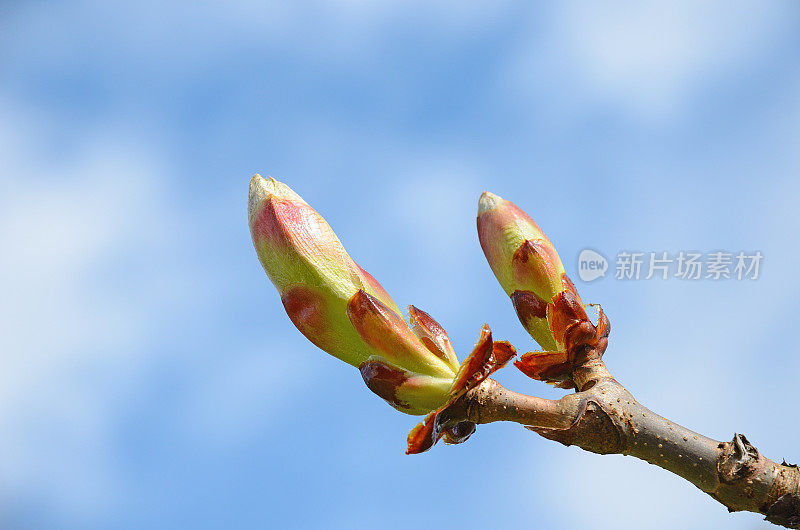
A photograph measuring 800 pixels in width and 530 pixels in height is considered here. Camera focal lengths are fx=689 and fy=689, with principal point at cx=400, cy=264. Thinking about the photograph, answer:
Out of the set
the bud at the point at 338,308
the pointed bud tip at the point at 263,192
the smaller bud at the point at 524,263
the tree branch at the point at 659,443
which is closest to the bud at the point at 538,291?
the smaller bud at the point at 524,263

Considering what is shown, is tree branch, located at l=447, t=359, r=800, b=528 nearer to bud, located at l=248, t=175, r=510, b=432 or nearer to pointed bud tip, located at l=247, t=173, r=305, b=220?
bud, located at l=248, t=175, r=510, b=432

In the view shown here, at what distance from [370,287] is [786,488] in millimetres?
829

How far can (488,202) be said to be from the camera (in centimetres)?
157

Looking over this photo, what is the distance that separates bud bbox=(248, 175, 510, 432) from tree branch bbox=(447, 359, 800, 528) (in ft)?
0.24

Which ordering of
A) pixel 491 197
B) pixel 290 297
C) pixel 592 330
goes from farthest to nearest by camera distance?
pixel 491 197
pixel 592 330
pixel 290 297

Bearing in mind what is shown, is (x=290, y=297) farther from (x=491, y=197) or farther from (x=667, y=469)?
(x=667, y=469)

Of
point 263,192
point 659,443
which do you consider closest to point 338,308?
point 263,192

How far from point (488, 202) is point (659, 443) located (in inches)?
24.7

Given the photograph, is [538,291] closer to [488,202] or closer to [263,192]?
[488,202]

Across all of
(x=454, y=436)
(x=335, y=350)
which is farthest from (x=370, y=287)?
(x=454, y=436)

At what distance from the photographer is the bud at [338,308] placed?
1.20 metres

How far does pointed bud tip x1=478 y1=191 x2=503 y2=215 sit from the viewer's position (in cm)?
156

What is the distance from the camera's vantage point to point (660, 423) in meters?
1.27

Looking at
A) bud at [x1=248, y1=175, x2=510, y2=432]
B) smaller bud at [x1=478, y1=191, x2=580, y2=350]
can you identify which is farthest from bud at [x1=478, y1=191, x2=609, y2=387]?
bud at [x1=248, y1=175, x2=510, y2=432]
